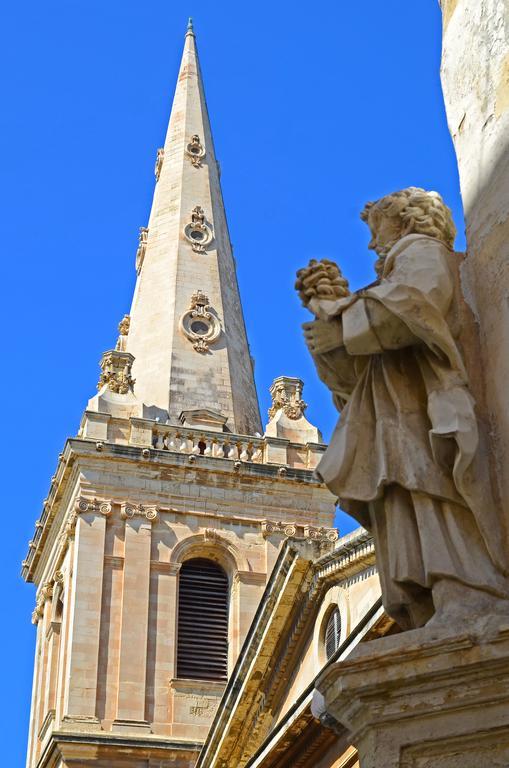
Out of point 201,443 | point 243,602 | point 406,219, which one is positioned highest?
point 201,443

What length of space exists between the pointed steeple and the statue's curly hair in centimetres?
2800

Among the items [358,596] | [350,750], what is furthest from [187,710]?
[350,750]

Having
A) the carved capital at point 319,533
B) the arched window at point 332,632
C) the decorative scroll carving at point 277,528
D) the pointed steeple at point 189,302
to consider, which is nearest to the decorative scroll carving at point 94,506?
the pointed steeple at point 189,302

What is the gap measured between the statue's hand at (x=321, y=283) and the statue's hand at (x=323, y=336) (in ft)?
0.43

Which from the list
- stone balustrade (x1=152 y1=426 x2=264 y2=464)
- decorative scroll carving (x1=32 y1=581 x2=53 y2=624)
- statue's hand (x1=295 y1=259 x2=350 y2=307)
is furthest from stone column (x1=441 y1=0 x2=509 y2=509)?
decorative scroll carving (x1=32 y1=581 x2=53 y2=624)

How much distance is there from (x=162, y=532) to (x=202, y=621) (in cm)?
215

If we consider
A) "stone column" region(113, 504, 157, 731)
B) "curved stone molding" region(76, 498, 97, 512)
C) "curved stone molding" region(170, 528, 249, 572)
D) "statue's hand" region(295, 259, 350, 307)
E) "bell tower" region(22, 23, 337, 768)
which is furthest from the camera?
"curved stone molding" region(170, 528, 249, 572)

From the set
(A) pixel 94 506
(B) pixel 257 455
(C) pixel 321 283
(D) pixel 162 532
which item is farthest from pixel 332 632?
(C) pixel 321 283

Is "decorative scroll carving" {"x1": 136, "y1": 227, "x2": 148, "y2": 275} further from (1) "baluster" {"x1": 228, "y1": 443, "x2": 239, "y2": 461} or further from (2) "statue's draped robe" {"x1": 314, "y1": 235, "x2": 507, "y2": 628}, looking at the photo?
(2) "statue's draped robe" {"x1": 314, "y1": 235, "x2": 507, "y2": 628}

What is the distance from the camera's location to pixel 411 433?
4973 millimetres

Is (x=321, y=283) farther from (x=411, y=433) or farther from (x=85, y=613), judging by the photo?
(x=85, y=613)

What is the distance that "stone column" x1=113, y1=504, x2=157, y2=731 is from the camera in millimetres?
29234

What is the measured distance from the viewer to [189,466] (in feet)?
105

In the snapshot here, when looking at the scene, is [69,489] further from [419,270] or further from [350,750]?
[419,270]
